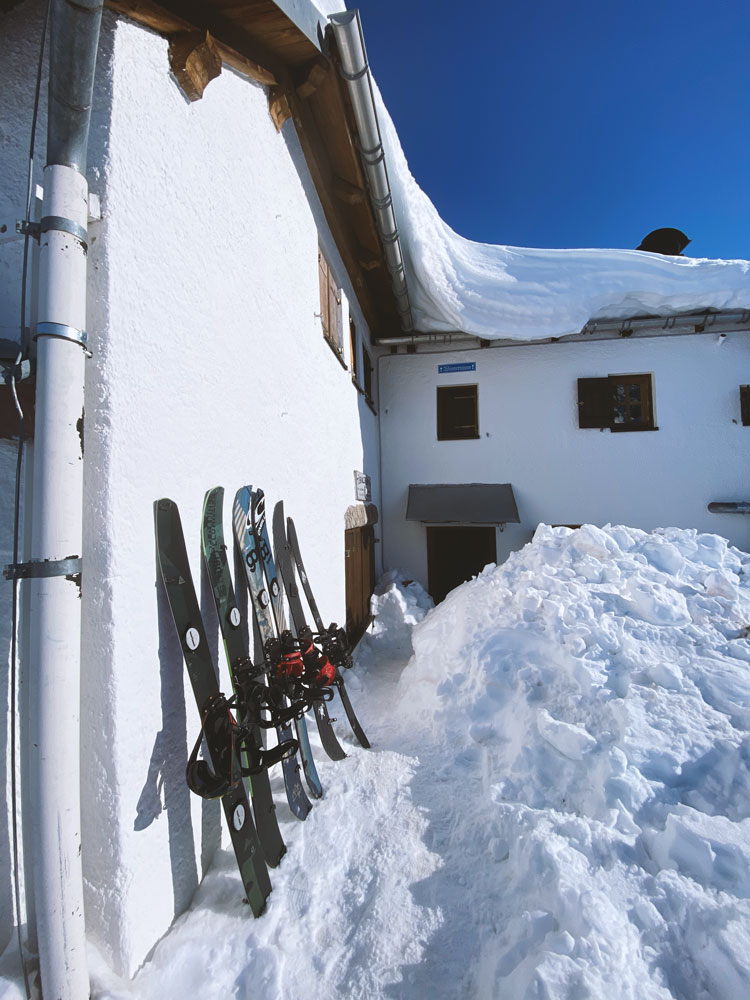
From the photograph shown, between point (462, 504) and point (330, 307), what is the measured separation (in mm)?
4921

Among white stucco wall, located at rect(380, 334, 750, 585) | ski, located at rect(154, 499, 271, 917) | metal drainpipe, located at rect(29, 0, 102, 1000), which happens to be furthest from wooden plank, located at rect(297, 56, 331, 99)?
white stucco wall, located at rect(380, 334, 750, 585)

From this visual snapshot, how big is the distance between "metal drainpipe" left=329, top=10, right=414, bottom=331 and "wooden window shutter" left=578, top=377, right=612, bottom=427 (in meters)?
4.73

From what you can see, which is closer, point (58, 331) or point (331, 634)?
point (58, 331)

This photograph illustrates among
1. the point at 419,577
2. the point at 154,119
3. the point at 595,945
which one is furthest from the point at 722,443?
the point at 154,119

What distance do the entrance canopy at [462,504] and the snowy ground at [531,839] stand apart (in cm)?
431

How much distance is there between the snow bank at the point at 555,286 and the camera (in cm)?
812

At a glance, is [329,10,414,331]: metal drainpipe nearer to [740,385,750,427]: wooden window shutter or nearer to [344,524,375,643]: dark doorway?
[344,524,375,643]: dark doorway

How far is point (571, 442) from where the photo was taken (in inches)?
363

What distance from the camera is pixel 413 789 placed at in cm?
313

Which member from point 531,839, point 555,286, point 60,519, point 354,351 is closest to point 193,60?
point 60,519

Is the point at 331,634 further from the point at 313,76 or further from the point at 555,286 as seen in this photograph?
the point at 555,286

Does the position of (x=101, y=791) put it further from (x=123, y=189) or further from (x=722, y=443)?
(x=722, y=443)

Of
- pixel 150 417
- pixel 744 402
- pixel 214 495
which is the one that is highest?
pixel 744 402

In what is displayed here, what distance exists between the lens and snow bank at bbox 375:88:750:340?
8125mm
